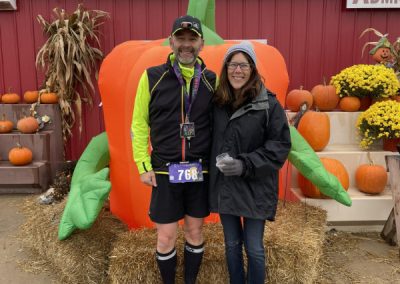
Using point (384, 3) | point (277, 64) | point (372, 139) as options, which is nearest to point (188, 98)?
point (277, 64)

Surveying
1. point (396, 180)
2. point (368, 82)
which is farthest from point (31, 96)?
point (396, 180)

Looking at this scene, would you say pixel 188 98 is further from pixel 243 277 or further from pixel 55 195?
pixel 55 195

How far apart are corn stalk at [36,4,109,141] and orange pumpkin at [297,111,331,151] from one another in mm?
2727

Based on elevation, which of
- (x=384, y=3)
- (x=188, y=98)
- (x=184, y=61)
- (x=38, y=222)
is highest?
(x=384, y=3)

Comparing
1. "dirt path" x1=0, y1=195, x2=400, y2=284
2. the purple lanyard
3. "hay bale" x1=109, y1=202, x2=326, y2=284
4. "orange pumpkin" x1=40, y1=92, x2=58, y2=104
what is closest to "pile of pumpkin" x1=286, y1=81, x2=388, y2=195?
"dirt path" x1=0, y1=195, x2=400, y2=284

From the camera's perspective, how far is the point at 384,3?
516cm

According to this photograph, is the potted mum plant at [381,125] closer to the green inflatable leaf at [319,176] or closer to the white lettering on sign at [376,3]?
the green inflatable leaf at [319,176]

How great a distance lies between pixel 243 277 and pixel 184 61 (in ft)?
A: 3.77

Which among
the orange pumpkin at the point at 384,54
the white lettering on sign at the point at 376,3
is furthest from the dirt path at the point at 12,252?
the white lettering on sign at the point at 376,3

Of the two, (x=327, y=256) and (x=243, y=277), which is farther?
(x=327, y=256)

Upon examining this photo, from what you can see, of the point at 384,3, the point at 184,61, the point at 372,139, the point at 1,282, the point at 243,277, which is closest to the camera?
the point at 184,61

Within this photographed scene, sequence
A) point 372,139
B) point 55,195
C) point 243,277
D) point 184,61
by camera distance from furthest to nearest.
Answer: point 55,195, point 372,139, point 243,277, point 184,61

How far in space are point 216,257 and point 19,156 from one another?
2.98 meters

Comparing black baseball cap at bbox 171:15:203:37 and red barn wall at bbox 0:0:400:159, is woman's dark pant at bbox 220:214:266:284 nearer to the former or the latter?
black baseball cap at bbox 171:15:203:37
